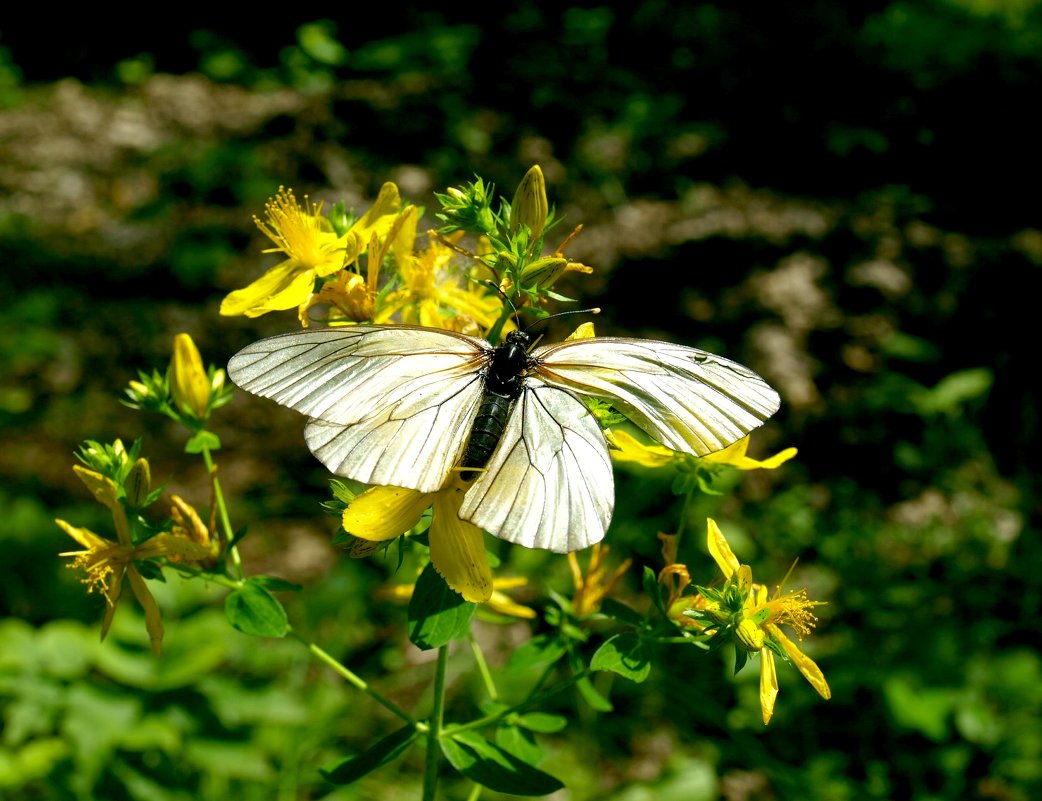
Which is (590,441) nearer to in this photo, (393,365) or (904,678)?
(393,365)

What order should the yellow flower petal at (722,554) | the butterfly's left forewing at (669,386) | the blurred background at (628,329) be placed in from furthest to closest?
the blurred background at (628,329)
the yellow flower petal at (722,554)
the butterfly's left forewing at (669,386)

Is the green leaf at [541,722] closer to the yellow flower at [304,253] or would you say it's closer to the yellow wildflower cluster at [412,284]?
the yellow wildflower cluster at [412,284]

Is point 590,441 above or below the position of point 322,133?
above

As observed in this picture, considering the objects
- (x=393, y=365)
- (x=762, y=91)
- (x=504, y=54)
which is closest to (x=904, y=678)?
(x=393, y=365)

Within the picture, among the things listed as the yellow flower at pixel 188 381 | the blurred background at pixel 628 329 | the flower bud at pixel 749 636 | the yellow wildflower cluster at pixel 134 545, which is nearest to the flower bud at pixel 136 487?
the yellow wildflower cluster at pixel 134 545

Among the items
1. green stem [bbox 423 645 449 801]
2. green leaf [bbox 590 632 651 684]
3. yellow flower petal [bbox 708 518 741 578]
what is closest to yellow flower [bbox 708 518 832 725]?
yellow flower petal [bbox 708 518 741 578]

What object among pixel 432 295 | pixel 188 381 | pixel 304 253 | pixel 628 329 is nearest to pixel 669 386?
pixel 432 295

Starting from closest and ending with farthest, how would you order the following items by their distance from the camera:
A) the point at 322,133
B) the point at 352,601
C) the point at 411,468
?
the point at 411,468, the point at 352,601, the point at 322,133
